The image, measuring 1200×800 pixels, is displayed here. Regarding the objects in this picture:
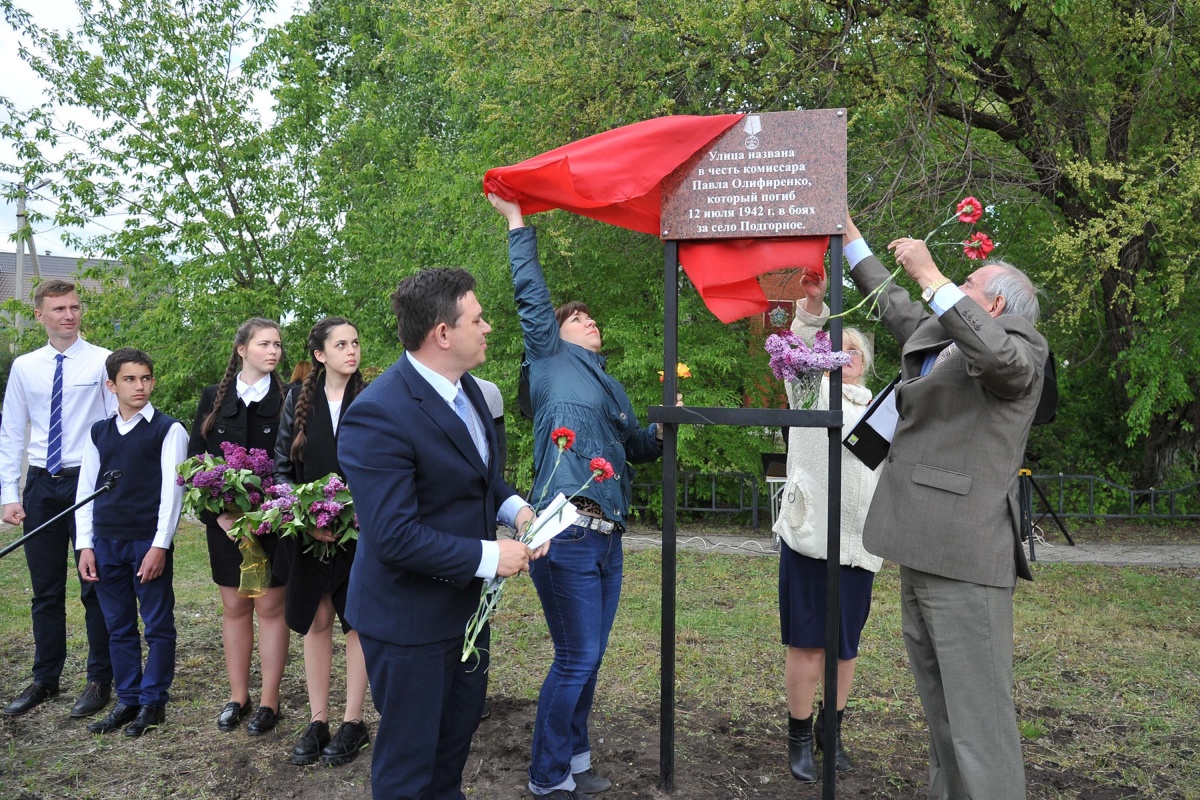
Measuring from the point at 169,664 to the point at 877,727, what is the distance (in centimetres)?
362

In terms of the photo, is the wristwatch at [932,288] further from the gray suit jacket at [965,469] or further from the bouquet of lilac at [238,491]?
the bouquet of lilac at [238,491]

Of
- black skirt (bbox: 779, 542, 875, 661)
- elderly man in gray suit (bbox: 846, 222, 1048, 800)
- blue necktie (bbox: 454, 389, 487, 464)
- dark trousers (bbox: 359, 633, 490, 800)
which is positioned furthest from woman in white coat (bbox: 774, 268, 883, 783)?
dark trousers (bbox: 359, 633, 490, 800)

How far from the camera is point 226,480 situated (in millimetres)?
4457

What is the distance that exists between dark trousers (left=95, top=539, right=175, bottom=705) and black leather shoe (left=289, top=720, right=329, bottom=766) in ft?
3.12

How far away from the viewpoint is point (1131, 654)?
614 centimetres

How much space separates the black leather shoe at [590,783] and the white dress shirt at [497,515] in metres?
1.41

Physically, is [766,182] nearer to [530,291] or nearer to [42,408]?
[530,291]

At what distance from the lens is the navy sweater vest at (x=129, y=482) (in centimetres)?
481

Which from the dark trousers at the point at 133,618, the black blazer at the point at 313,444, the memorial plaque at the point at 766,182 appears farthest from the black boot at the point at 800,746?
the dark trousers at the point at 133,618

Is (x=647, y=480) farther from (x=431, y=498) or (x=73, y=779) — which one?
(x=431, y=498)

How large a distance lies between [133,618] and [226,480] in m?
1.12

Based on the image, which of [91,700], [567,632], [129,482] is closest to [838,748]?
[567,632]

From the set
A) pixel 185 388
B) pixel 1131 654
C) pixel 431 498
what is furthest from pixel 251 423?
pixel 185 388

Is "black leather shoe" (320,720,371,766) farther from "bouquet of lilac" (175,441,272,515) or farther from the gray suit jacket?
the gray suit jacket
